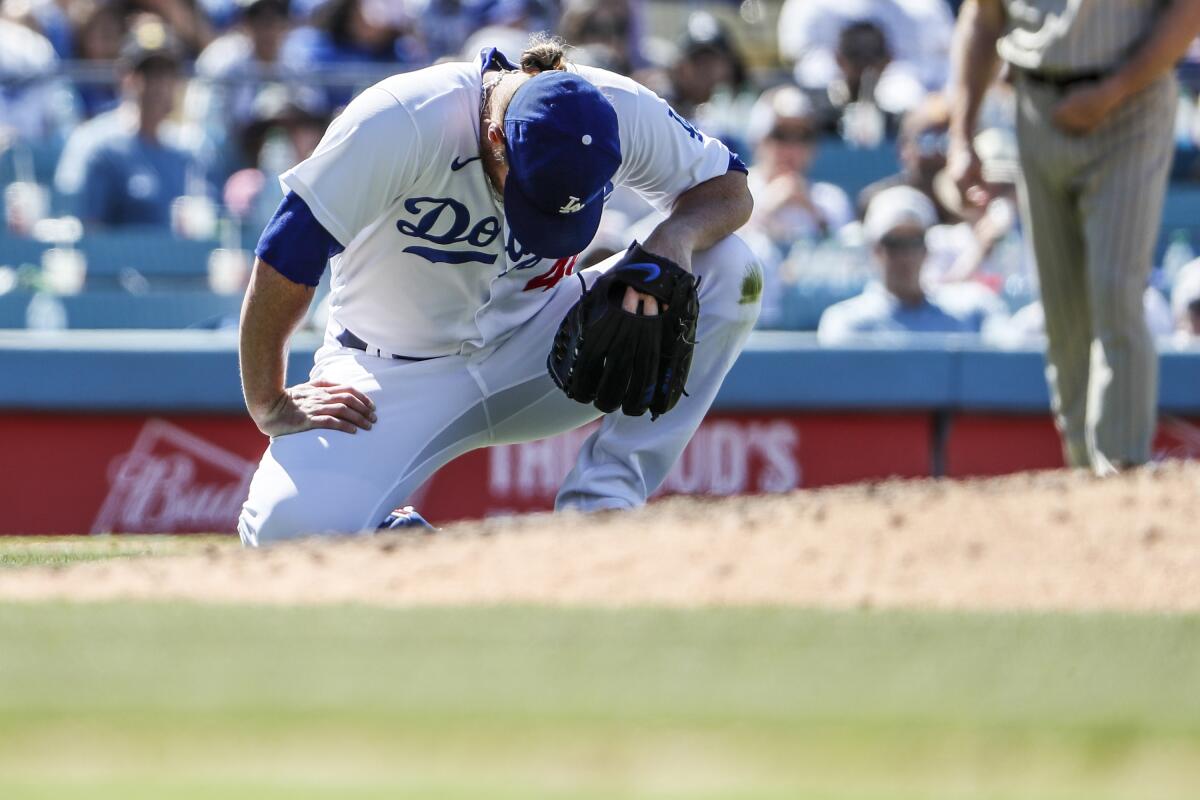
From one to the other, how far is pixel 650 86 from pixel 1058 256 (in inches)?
153

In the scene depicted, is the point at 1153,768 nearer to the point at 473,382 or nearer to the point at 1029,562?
the point at 1029,562

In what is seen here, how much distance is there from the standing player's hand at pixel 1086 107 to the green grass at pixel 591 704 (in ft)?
8.35

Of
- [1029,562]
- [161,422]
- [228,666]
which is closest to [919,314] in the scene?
[161,422]

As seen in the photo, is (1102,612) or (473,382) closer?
(1102,612)

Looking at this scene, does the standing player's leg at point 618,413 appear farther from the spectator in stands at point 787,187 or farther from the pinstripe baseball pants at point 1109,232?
the spectator in stands at point 787,187

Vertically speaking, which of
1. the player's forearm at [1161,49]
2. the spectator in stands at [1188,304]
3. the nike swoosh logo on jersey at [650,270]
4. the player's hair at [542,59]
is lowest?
the spectator in stands at [1188,304]

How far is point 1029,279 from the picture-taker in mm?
8531

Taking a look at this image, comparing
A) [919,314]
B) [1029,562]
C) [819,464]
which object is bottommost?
[819,464]

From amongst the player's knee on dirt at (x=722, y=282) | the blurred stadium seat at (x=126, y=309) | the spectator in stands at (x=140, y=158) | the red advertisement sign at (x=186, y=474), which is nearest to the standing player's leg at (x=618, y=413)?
the player's knee on dirt at (x=722, y=282)

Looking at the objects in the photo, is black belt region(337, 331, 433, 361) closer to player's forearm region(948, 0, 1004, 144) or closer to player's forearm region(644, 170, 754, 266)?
player's forearm region(644, 170, 754, 266)

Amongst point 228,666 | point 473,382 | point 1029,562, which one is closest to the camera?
point 228,666

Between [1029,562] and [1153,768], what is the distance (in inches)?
48.9

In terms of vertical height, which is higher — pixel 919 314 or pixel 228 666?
pixel 228 666

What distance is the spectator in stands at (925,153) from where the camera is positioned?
8.70 m
